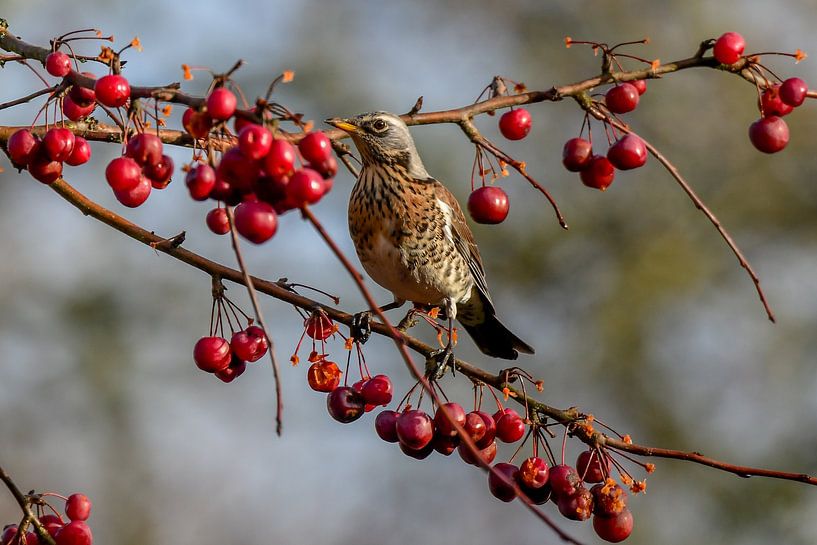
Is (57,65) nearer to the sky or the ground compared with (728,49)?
nearer to the ground

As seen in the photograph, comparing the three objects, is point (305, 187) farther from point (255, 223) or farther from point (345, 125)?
point (345, 125)

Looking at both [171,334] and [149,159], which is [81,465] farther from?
[149,159]

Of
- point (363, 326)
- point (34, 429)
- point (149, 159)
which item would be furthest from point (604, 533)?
point (34, 429)

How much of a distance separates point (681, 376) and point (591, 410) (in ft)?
4.23

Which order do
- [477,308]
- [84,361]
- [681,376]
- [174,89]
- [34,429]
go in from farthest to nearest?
[681,376]
[84,361]
[34,429]
[477,308]
[174,89]

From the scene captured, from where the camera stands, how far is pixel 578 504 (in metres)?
2.04

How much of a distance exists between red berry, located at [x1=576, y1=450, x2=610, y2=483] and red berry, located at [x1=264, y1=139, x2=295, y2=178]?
1086 mm

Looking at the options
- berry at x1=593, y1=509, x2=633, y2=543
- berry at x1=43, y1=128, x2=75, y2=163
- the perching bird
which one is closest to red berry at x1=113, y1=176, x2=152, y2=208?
berry at x1=43, y1=128, x2=75, y2=163

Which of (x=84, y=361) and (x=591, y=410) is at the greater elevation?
(x=591, y=410)

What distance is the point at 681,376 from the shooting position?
10.4 meters

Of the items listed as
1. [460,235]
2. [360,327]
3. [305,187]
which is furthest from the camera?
[460,235]

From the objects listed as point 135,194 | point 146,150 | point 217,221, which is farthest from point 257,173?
point 217,221

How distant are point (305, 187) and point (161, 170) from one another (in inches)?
17.1

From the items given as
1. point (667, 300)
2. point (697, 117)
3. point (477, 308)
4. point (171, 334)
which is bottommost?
point (477, 308)
